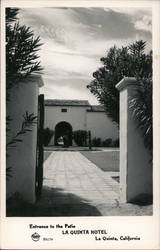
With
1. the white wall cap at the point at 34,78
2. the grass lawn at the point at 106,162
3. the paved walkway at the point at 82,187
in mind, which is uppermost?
the white wall cap at the point at 34,78

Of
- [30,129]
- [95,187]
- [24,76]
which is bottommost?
[95,187]

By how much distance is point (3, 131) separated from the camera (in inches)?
190

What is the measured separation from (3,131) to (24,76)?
1.37 m

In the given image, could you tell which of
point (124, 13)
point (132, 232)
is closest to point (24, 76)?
point (124, 13)

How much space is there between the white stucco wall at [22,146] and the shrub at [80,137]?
2555 cm

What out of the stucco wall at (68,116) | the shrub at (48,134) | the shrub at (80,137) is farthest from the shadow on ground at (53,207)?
the stucco wall at (68,116)

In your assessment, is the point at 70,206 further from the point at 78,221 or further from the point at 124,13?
the point at 124,13

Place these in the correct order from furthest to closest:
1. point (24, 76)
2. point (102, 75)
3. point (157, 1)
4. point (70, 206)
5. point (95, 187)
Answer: point (102, 75) → point (95, 187) → point (70, 206) → point (24, 76) → point (157, 1)

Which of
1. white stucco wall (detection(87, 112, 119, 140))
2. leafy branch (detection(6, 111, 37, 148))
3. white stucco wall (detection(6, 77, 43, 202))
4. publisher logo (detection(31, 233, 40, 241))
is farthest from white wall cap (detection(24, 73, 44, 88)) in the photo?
white stucco wall (detection(87, 112, 119, 140))

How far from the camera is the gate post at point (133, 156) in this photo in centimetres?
628

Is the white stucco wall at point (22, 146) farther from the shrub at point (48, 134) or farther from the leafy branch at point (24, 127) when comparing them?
the shrub at point (48, 134)

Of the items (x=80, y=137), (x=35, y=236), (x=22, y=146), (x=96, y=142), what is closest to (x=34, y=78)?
(x=22, y=146)

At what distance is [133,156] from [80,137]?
25.5 m

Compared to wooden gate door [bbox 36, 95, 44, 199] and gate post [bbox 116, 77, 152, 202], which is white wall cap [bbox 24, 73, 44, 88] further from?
gate post [bbox 116, 77, 152, 202]
